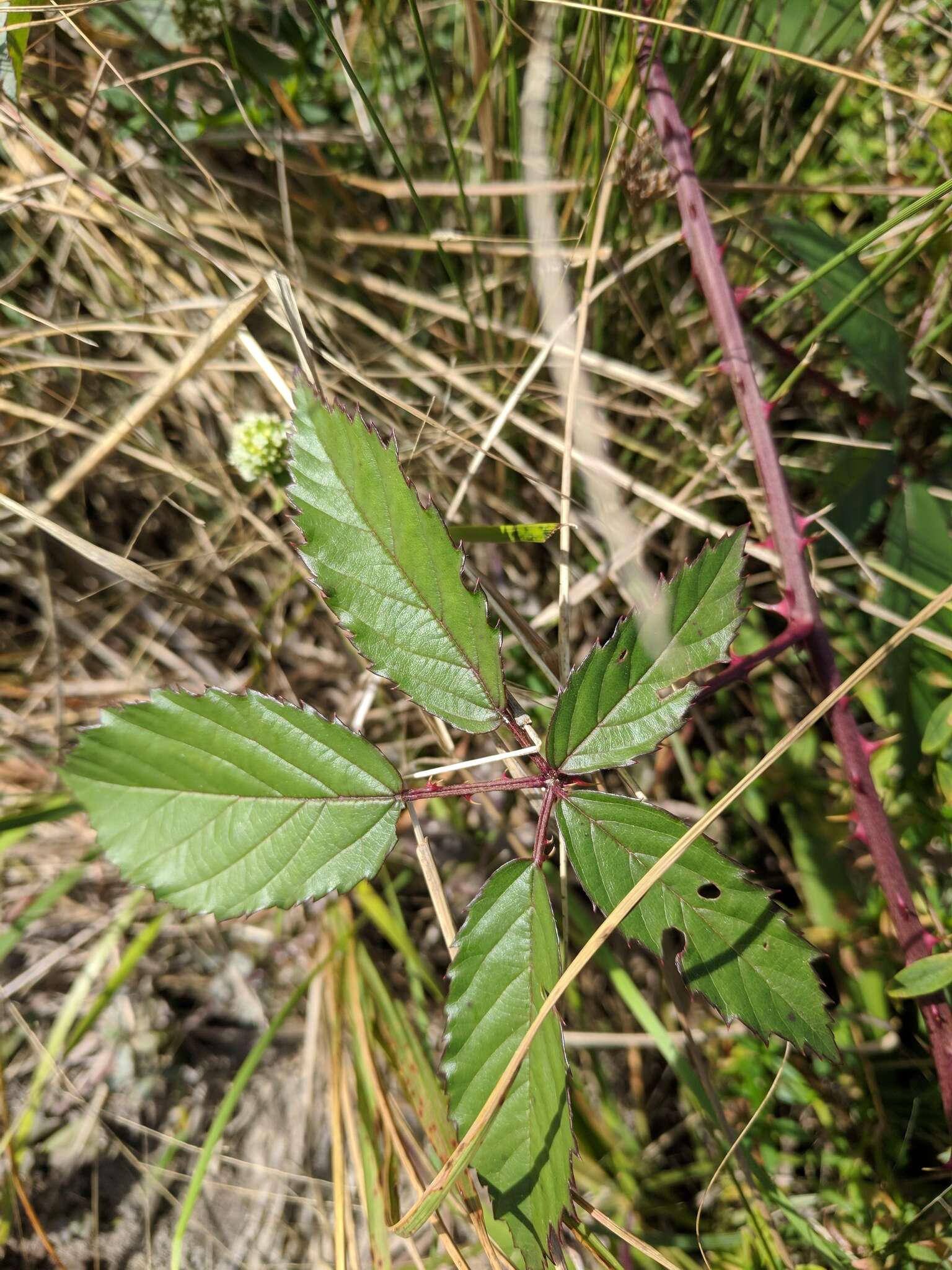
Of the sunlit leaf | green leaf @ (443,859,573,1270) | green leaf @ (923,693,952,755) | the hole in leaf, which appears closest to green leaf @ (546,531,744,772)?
green leaf @ (443,859,573,1270)

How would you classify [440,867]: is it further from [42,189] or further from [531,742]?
[42,189]

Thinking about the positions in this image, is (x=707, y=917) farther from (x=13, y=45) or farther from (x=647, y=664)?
(x=13, y=45)

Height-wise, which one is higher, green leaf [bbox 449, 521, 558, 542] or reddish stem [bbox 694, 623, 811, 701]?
green leaf [bbox 449, 521, 558, 542]

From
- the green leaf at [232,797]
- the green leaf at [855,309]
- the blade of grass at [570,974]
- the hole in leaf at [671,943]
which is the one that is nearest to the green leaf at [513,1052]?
the blade of grass at [570,974]

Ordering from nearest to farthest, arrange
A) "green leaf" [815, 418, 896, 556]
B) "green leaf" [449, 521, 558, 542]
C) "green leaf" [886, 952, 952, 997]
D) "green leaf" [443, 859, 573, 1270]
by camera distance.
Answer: "green leaf" [443, 859, 573, 1270] < "green leaf" [886, 952, 952, 997] < "green leaf" [449, 521, 558, 542] < "green leaf" [815, 418, 896, 556]

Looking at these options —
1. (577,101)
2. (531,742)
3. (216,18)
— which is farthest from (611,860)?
(216,18)

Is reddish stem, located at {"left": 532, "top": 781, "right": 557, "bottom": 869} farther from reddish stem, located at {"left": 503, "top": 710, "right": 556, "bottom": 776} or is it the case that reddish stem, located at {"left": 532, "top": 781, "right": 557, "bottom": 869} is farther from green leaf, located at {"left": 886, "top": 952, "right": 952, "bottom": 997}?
green leaf, located at {"left": 886, "top": 952, "right": 952, "bottom": 997}
